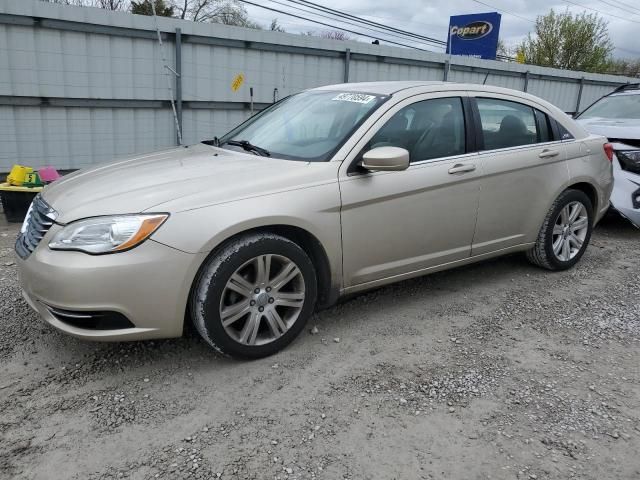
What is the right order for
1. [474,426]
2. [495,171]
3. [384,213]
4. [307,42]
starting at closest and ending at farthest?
[474,426], [384,213], [495,171], [307,42]

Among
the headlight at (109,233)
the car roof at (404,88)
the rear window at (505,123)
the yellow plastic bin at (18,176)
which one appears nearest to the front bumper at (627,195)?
the rear window at (505,123)

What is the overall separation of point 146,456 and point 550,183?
3665mm

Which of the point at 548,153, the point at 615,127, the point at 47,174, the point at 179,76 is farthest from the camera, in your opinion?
the point at 179,76

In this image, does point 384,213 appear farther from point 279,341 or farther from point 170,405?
point 170,405

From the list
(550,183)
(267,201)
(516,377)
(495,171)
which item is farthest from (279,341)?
(550,183)

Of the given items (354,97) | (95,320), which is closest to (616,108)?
(354,97)

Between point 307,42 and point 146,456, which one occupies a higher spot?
point 307,42

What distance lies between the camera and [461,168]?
12.4ft

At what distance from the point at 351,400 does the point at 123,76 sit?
20.2 ft

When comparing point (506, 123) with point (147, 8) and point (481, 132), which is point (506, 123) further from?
point (147, 8)

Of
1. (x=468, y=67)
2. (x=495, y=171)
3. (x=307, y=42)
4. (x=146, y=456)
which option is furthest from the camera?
(x=468, y=67)

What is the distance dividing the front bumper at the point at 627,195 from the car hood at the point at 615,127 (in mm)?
404

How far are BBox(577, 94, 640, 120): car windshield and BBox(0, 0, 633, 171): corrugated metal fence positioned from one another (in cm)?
406

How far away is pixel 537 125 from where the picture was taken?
14.6 feet
